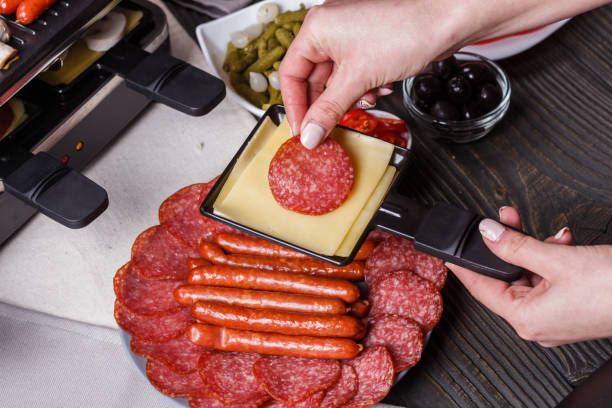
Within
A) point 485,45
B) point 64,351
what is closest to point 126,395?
point 64,351

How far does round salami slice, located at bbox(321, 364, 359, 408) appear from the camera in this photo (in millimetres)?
1646

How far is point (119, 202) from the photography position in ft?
7.14

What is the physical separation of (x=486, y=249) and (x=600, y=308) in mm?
267

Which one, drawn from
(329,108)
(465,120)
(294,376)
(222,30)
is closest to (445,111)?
(465,120)

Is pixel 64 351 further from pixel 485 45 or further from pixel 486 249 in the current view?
pixel 485 45

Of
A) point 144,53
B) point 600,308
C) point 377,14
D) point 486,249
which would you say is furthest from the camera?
point 144,53

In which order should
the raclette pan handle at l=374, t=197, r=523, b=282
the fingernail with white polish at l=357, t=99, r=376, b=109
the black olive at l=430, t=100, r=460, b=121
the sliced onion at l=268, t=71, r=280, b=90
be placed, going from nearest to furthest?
1. the raclette pan handle at l=374, t=197, r=523, b=282
2. the fingernail with white polish at l=357, t=99, r=376, b=109
3. the black olive at l=430, t=100, r=460, b=121
4. the sliced onion at l=268, t=71, r=280, b=90

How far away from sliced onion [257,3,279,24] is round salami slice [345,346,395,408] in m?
1.26

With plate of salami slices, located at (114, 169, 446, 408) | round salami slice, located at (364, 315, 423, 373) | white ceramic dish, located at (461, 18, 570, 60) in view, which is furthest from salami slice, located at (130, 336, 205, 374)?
white ceramic dish, located at (461, 18, 570, 60)

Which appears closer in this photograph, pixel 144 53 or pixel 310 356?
pixel 310 356

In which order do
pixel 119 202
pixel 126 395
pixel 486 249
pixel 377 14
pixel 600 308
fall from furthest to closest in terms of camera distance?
pixel 119 202, pixel 126 395, pixel 377 14, pixel 486 249, pixel 600 308

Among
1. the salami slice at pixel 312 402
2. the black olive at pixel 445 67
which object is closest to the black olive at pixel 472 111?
the black olive at pixel 445 67

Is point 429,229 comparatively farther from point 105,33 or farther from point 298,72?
point 105,33

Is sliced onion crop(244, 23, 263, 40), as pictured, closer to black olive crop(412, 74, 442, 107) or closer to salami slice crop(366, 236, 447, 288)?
black olive crop(412, 74, 442, 107)
